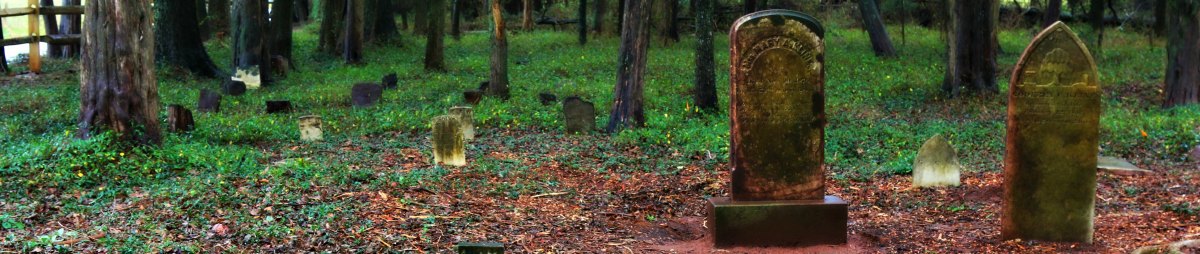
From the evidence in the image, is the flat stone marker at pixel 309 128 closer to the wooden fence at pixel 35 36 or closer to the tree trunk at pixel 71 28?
the wooden fence at pixel 35 36

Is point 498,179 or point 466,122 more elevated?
point 466,122

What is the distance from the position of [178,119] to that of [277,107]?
3.07 m

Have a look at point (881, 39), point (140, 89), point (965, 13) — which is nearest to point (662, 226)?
point (140, 89)

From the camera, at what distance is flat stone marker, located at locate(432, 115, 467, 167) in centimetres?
1058

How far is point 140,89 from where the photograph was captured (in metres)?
10.9

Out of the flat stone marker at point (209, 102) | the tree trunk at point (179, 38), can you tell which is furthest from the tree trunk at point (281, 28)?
the flat stone marker at point (209, 102)

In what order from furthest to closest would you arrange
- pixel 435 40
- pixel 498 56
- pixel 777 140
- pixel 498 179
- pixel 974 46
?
pixel 435 40
pixel 974 46
pixel 498 56
pixel 498 179
pixel 777 140

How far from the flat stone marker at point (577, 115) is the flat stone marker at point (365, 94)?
13.7ft

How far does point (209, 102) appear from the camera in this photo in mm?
15555

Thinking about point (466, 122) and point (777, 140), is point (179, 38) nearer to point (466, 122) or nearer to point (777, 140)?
point (466, 122)

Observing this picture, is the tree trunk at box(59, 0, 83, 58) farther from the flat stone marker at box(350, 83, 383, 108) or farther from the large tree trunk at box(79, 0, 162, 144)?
the large tree trunk at box(79, 0, 162, 144)

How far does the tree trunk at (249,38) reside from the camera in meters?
19.5

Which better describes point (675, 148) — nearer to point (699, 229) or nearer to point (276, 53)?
point (699, 229)

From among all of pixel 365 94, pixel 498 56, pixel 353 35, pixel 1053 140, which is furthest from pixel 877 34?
pixel 1053 140
